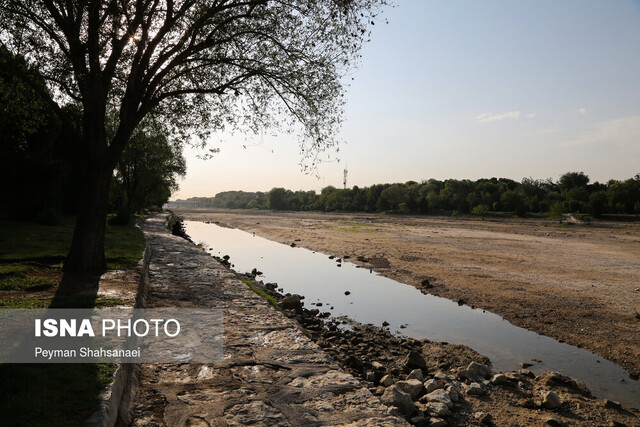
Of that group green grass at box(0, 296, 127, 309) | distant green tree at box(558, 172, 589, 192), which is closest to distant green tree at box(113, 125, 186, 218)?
green grass at box(0, 296, 127, 309)

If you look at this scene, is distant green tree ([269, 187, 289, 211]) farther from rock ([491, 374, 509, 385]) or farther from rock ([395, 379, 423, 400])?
rock ([395, 379, 423, 400])

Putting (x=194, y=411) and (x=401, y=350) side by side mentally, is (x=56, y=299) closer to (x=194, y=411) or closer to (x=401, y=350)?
(x=194, y=411)

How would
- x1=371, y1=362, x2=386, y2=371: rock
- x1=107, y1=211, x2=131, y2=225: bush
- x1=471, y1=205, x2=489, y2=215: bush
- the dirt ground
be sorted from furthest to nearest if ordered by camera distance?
x1=471, y1=205, x2=489, y2=215: bush
x1=107, y1=211, x2=131, y2=225: bush
the dirt ground
x1=371, y1=362, x2=386, y2=371: rock

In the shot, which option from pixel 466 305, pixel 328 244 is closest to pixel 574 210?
pixel 328 244

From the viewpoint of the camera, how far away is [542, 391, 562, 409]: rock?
589 centimetres

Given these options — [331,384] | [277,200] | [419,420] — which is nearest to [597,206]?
[419,420]

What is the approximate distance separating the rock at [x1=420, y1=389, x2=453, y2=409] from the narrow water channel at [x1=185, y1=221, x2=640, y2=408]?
2.36m

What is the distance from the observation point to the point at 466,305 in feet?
40.6

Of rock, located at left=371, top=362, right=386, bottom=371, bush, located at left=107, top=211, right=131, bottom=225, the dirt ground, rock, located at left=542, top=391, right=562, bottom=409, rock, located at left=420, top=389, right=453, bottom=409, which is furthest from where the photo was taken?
bush, located at left=107, top=211, right=131, bottom=225

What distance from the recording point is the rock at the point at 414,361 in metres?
7.38

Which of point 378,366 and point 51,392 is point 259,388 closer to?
point 51,392

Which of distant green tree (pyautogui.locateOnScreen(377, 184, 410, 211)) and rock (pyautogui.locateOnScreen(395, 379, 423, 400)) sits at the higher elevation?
distant green tree (pyautogui.locateOnScreen(377, 184, 410, 211))

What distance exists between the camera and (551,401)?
5914 millimetres

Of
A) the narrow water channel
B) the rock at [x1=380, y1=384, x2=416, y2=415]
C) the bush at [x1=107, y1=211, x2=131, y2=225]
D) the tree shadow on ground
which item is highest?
the bush at [x1=107, y1=211, x2=131, y2=225]
